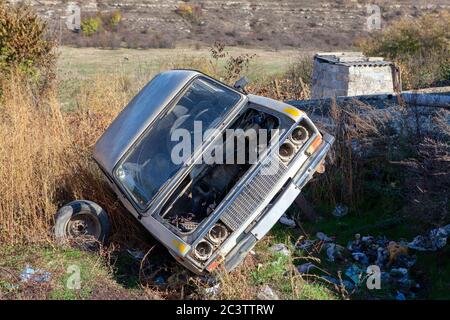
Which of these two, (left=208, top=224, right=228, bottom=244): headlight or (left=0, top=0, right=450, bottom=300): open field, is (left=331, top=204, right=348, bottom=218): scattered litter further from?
(left=208, top=224, right=228, bottom=244): headlight

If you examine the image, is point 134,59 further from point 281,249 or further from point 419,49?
point 281,249

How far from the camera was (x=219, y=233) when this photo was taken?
6.17m

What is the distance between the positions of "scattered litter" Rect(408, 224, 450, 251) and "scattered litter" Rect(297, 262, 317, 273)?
121cm

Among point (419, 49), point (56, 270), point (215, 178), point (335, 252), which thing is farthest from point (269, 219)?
point (419, 49)

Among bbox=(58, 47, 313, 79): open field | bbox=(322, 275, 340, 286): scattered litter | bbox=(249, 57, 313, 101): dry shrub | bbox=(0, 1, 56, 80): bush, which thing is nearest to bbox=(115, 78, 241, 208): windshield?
bbox=(322, 275, 340, 286): scattered litter

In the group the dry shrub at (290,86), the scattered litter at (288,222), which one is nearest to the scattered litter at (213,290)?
the scattered litter at (288,222)

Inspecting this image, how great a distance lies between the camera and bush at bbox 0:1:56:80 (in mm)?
12602

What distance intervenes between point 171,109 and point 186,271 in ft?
5.90

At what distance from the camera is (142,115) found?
719cm

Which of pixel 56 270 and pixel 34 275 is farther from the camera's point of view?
pixel 56 270

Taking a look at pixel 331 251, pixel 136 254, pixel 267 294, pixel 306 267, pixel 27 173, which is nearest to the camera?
pixel 267 294

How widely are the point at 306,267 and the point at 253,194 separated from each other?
3.77ft

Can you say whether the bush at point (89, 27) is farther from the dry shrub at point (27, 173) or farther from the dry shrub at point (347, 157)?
the dry shrub at point (347, 157)
